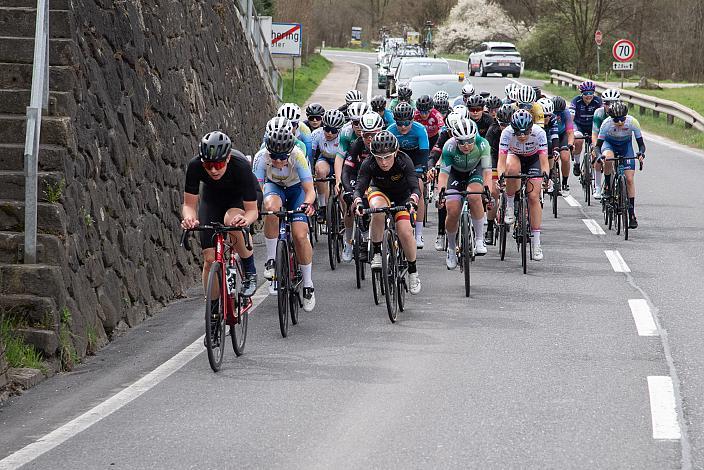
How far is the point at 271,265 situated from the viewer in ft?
36.4

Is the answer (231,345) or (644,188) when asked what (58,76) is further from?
(644,188)

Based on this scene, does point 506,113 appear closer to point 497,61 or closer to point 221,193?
point 221,193

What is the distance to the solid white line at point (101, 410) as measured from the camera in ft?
21.9

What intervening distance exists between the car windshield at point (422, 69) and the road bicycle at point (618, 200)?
19298mm

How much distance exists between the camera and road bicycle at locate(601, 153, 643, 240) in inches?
639

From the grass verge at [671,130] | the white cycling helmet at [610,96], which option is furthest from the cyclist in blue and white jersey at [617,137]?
the grass verge at [671,130]

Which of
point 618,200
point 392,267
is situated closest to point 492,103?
point 618,200

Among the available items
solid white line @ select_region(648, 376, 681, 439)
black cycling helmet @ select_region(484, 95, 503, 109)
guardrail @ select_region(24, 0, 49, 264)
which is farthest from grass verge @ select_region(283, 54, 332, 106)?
solid white line @ select_region(648, 376, 681, 439)

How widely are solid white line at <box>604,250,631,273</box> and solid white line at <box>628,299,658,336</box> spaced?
208 cm

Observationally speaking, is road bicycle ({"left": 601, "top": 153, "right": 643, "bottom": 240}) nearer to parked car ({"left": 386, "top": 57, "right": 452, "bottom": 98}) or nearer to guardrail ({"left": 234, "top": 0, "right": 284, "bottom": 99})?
guardrail ({"left": 234, "top": 0, "right": 284, "bottom": 99})

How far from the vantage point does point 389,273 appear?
10820 millimetres

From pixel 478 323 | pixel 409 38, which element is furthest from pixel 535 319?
pixel 409 38

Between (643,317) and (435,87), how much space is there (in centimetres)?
1870

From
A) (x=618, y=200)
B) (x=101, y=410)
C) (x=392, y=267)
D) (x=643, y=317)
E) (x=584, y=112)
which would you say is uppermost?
(x=584, y=112)
